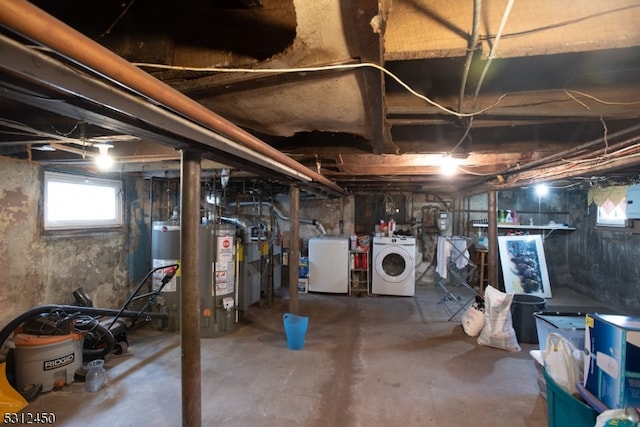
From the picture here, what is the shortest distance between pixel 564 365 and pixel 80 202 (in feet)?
14.7

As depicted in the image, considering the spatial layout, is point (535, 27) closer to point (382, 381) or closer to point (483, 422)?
point (483, 422)

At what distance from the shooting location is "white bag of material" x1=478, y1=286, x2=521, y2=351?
3.18m

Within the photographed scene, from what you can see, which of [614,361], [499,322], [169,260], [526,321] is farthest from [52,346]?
[526,321]

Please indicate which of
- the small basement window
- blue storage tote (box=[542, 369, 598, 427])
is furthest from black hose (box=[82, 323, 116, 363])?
blue storage tote (box=[542, 369, 598, 427])

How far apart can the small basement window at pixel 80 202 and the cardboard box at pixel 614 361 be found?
4.35 m

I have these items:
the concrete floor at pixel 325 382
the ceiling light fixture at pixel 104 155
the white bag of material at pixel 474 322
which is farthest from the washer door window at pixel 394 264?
the ceiling light fixture at pixel 104 155

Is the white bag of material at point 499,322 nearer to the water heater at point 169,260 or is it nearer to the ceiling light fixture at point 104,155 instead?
the water heater at point 169,260

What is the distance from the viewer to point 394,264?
562 centimetres

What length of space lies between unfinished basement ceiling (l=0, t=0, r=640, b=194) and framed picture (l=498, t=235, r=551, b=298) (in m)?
3.91

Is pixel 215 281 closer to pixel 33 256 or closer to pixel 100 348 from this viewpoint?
pixel 100 348

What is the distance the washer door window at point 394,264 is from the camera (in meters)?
5.23

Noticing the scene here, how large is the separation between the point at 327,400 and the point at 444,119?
7.04 feet

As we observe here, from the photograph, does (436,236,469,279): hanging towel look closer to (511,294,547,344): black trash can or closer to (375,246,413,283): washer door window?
Result: (375,246,413,283): washer door window

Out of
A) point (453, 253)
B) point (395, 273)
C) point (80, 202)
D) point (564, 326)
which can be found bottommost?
point (395, 273)
